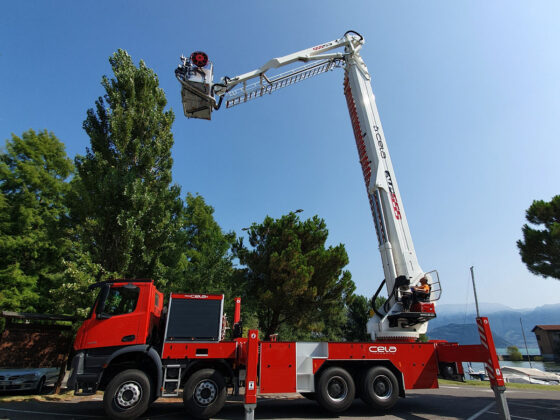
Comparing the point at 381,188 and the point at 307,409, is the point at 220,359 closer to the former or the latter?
the point at 307,409

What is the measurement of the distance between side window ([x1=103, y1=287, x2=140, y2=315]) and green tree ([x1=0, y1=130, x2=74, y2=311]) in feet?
33.3

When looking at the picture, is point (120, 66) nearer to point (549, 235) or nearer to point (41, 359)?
point (41, 359)

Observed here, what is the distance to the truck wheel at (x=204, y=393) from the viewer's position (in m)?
7.20

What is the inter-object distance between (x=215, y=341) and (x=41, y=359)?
1052 centimetres

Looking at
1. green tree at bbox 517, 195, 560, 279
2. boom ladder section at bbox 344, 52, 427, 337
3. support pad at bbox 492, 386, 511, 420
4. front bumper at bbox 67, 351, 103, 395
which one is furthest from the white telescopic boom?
green tree at bbox 517, 195, 560, 279

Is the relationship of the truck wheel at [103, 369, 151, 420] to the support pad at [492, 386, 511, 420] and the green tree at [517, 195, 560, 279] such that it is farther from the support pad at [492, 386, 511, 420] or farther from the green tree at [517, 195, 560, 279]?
the green tree at [517, 195, 560, 279]

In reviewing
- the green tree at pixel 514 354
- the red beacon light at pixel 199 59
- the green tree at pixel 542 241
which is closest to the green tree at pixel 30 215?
the red beacon light at pixel 199 59

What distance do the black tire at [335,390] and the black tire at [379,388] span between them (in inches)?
13.3

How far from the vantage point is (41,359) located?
12.9 m

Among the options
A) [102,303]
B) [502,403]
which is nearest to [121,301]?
[102,303]

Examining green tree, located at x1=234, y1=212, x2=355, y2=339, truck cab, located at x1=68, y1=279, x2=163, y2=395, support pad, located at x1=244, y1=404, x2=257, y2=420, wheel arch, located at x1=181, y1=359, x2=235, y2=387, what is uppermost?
green tree, located at x1=234, y1=212, x2=355, y2=339

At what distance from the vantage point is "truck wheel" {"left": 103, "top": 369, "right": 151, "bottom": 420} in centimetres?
697

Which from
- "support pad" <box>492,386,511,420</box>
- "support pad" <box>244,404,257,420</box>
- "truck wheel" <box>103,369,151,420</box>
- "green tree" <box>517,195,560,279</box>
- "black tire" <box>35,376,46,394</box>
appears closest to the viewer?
"support pad" <box>244,404,257,420</box>

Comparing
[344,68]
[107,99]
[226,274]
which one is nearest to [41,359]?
[226,274]
